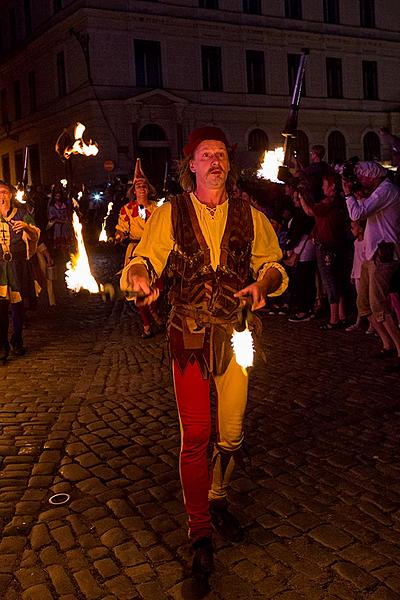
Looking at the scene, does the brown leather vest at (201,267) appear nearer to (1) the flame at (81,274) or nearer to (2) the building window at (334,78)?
(1) the flame at (81,274)

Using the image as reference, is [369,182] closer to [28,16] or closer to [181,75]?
[181,75]

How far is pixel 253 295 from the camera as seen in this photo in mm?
3412

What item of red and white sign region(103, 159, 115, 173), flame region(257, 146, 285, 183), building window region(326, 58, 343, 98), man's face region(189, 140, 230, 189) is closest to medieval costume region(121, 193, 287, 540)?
man's face region(189, 140, 230, 189)

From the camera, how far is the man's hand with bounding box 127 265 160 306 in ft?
10.9

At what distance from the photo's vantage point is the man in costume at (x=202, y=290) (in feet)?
11.3

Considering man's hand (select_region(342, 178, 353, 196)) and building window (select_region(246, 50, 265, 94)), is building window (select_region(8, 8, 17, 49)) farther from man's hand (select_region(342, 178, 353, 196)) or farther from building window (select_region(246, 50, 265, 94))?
man's hand (select_region(342, 178, 353, 196))

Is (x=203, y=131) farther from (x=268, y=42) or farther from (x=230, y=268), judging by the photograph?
(x=268, y=42)

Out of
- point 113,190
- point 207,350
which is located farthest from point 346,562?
point 113,190

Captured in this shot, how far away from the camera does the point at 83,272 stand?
187 inches

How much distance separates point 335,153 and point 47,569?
134ft

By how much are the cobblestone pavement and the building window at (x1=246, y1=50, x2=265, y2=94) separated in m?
33.6

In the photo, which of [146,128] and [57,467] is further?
[146,128]

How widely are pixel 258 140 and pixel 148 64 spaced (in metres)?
7.83

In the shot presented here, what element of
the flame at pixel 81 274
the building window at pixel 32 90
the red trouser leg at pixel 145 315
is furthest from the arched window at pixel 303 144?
the flame at pixel 81 274
